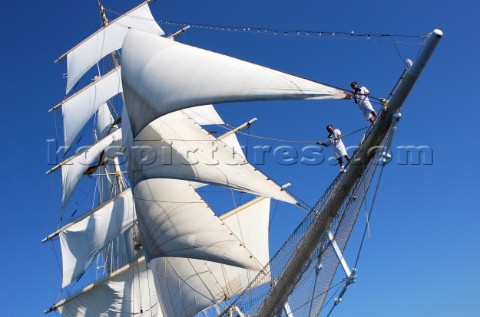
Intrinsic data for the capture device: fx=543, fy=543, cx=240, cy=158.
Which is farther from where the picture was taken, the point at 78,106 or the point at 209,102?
the point at 78,106

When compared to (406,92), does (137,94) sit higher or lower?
higher

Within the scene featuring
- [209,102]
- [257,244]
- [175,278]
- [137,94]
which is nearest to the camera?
[209,102]

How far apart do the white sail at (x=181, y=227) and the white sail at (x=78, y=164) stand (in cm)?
1079

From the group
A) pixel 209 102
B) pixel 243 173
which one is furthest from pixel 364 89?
pixel 243 173

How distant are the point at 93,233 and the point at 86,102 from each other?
28.1ft

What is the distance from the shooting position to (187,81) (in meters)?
14.3

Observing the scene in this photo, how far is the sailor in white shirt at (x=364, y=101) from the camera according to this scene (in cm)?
1185

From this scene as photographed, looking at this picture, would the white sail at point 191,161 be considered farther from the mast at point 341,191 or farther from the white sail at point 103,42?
the white sail at point 103,42

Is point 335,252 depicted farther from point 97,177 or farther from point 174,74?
point 97,177

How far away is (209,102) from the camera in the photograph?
43.2 feet

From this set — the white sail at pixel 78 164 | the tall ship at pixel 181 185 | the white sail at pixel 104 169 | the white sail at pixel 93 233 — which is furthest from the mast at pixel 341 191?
the white sail at pixel 104 169

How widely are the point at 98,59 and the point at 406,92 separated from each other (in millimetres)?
26433

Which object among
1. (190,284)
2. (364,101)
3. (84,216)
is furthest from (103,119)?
(364,101)

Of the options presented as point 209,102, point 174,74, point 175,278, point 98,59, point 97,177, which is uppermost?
point 98,59
